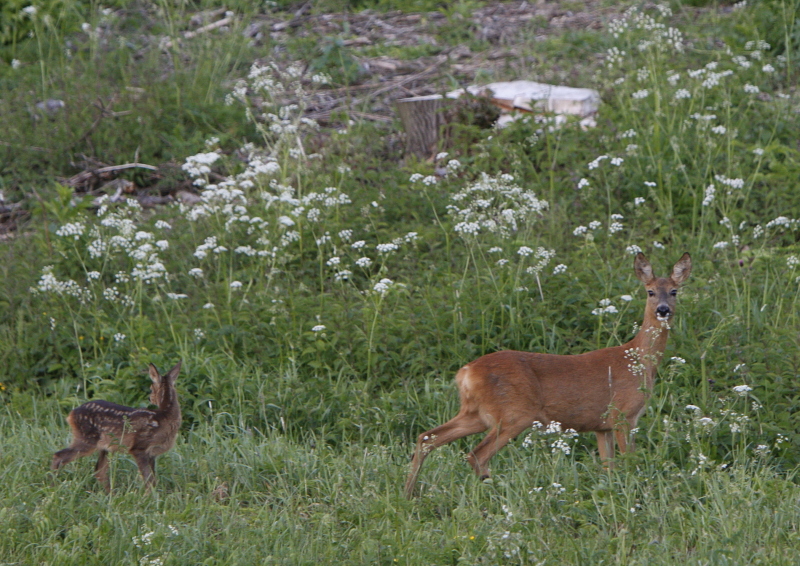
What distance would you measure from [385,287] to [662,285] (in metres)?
1.55

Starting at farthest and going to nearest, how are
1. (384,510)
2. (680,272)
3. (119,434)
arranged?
Result: 1. (680,272)
2. (119,434)
3. (384,510)

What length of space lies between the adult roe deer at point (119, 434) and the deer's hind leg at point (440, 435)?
1.21 meters

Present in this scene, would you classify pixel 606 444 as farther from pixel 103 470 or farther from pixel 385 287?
pixel 103 470

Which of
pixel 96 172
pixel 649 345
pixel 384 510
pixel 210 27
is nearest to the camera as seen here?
pixel 384 510

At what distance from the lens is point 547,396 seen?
522 centimetres

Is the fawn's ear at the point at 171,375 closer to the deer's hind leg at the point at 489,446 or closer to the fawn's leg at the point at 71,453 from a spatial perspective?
the fawn's leg at the point at 71,453

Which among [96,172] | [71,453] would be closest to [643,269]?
[71,453]

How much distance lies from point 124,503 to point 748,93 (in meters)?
6.41

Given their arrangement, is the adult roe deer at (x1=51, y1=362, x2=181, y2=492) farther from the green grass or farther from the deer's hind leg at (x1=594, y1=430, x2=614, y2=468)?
the deer's hind leg at (x1=594, y1=430, x2=614, y2=468)

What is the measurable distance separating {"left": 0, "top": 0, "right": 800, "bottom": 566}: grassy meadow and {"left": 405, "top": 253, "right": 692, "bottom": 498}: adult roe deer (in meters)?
0.17

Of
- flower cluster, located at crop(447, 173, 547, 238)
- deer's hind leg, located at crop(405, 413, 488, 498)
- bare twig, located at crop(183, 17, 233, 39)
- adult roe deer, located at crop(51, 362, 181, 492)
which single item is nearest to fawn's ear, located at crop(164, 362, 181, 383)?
adult roe deer, located at crop(51, 362, 181, 492)

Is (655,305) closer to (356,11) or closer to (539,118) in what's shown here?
(539,118)

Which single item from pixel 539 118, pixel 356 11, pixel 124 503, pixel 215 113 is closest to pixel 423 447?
pixel 124 503

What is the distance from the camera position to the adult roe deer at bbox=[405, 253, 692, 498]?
5.10 m
